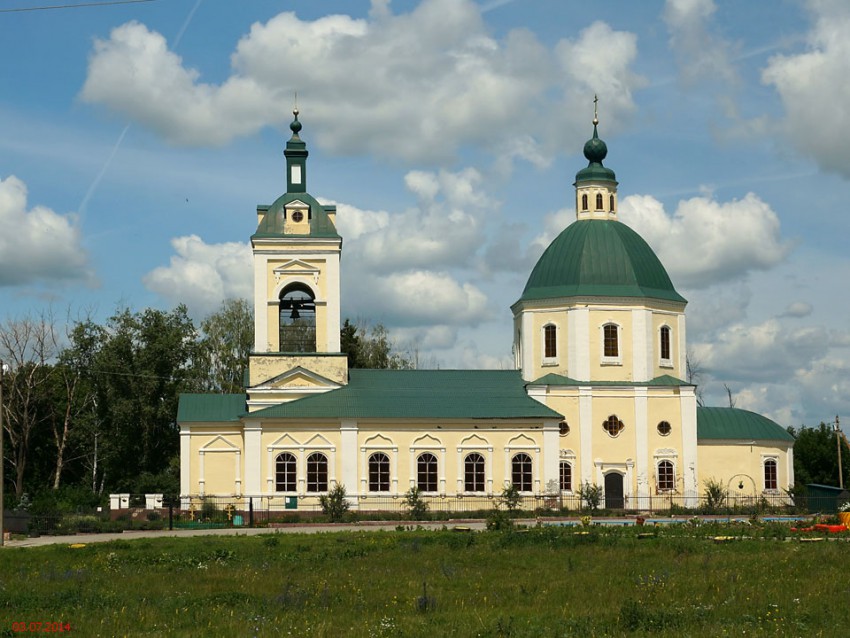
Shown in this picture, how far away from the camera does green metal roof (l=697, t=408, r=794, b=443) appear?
175 ft

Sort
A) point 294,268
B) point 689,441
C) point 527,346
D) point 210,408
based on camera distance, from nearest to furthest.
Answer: point 210,408
point 294,268
point 689,441
point 527,346

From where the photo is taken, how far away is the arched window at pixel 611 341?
53.6 m

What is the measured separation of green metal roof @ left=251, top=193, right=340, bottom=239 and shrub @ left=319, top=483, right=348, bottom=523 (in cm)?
1128

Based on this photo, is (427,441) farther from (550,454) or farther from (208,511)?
(208,511)

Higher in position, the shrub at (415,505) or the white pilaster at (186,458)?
the white pilaster at (186,458)

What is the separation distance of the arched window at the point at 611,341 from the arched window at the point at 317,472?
13.5 meters

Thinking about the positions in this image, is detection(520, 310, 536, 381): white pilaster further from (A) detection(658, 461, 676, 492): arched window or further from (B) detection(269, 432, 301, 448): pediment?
(B) detection(269, 432, 301, 448): pediment

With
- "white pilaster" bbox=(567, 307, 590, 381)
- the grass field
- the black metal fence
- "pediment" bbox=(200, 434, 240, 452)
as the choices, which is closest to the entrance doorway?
the black metal fence

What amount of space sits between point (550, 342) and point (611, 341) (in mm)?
2722

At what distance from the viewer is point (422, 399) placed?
5141 centimetres

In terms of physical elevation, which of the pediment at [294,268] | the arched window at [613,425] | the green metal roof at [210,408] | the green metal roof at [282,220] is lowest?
the arched window at [613,425]

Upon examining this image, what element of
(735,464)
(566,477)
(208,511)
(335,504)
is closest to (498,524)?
(335,504)

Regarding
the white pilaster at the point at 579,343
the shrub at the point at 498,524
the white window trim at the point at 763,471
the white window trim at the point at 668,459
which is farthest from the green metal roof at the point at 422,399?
the shrub at the point at 498,524

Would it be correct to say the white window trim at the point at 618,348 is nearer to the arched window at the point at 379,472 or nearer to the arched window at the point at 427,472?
the arched window at the point at 427,472
